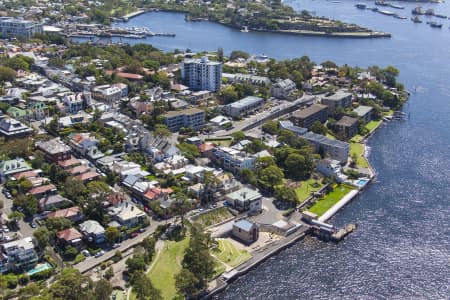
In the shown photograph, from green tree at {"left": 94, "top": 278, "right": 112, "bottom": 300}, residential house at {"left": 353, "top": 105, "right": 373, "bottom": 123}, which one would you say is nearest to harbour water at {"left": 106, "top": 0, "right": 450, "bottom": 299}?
residential house at {"left": 353, "top": 105, "right": 373, "bottom": 123}

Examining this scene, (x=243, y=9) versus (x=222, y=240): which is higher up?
(x=243, y=9)

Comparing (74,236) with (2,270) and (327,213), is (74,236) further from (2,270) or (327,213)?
(327,213)

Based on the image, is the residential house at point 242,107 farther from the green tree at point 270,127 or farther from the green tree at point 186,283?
the green tree at point 186,283

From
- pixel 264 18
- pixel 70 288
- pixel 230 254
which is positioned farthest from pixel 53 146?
pixel 264 18

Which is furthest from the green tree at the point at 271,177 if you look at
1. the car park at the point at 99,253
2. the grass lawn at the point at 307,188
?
the car park at the point at 99,253

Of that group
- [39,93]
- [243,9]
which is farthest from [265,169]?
[243,9]

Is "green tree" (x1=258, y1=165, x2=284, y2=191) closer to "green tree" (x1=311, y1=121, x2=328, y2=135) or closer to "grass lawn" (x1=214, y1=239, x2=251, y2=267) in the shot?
"grass lawn" (x1=214, y1=239, x2=251, y2=267)

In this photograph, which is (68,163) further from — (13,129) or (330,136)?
(330,136)
